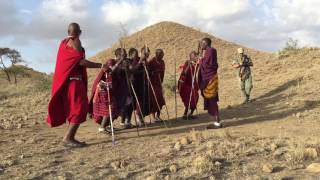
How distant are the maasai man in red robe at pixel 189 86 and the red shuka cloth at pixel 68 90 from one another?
3.83m

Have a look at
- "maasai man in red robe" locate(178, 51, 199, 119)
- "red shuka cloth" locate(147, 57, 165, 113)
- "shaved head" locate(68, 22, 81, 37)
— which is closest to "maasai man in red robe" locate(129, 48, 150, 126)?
"red shuka cloth" locate(147, 57, 165, 113)

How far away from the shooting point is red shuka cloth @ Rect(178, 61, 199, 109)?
12.4m

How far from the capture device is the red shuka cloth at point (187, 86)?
1237 centimetres

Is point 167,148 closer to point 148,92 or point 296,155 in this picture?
point 296,155

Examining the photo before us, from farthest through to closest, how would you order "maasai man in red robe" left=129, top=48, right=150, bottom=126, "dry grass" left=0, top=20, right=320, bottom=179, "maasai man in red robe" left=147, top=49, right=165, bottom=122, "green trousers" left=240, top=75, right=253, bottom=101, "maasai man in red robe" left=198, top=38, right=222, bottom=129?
1. "green trousers" left=240, top=75, right=253, bottom=101
2. "maasai man in red robe" left=147, top=49, right=165, bottom=122
3. "maasai man in red robe" left=129, top=48, right=150, bottom=126
4. "maasai man in red robe" left=198, top=38, right=222, bottom=129
5. "dry grass" left=0, top=20, right=320, bottom=179

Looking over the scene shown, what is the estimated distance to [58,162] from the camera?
7754 millimetres

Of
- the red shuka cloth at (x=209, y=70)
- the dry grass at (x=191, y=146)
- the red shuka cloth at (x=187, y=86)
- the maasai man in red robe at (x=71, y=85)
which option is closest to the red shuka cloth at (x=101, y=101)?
the dry grass at (x=191, y=146)

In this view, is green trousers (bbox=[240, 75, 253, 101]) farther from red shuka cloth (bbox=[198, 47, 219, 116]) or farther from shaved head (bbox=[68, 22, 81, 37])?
shaved head (bbox=[68, 22, 81, 37])

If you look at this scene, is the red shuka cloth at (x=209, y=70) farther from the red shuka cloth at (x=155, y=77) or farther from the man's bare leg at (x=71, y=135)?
the man's bare leg at (x=71, y=135)

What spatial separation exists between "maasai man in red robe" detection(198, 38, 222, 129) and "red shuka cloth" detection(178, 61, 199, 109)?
1.64 m

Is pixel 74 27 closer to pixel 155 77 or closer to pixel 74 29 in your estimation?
pixel 74 29

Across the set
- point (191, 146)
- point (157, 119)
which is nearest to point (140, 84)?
point (157, 119)

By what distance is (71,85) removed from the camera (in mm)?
8711

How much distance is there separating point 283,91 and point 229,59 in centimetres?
1097
